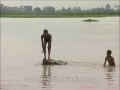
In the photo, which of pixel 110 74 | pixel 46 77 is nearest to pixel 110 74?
pixel 110 74

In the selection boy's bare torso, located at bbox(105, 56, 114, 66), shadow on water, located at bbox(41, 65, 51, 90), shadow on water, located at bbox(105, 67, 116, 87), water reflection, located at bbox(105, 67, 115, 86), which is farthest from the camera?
boy's bare torso, located at bbox(105, 56, 114, 66)

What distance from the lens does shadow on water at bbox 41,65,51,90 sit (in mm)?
10816

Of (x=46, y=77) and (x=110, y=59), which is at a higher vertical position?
(x=110, y=59)

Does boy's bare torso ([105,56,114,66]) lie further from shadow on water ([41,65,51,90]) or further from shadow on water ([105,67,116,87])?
shadow on water ([41,65,51,90])

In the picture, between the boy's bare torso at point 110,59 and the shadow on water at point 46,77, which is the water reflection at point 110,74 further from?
the shadow on water at point 46,77

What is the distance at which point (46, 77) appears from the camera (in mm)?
12555

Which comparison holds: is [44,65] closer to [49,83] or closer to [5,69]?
[5,69]

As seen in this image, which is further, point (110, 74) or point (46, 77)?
point (110, 74)

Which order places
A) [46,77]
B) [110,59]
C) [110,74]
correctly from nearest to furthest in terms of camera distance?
1. [46,77]
2. [110,74]
3. [110,59]

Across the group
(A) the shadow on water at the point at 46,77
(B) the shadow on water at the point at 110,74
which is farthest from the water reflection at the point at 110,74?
(A) the shadow on water at the point at 46,77

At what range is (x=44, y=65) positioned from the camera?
1525 cm

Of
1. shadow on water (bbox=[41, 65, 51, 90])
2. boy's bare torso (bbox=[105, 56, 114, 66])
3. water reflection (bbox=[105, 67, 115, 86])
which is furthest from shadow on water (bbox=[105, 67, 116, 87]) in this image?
shadow on water (bbox=[41, 65, 51, 90])

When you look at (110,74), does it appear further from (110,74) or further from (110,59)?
(110,59)

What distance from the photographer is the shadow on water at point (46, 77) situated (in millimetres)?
10816
